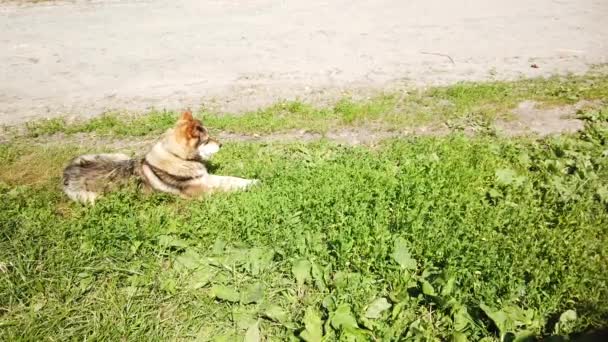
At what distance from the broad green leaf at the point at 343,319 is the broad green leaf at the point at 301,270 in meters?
0.44

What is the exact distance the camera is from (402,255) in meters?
3.27

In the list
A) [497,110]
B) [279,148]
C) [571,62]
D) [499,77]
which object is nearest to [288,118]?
[279,148]

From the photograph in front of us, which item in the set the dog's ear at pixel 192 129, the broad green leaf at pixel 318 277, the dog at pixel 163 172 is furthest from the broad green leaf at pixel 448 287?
the dog's ear at pixel 192 129

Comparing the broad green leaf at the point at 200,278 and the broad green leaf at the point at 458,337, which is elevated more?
the broad green leaf at the point at 458,337

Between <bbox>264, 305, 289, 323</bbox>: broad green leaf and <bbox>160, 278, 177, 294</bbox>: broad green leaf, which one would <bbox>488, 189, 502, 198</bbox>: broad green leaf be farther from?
<bbox>160, 278, 177, 294</bbox>: broad green leaf

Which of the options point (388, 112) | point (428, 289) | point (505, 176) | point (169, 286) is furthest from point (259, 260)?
point (388, 112)

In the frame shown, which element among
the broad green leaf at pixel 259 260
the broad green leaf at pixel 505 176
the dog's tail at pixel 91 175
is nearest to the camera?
the broad green leaf at pixel 259 260

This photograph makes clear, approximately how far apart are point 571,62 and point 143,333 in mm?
7364

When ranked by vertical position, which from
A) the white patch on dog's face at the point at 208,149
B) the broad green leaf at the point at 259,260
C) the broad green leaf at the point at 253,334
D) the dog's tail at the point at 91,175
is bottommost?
the broad green leaf at the point at 253,334

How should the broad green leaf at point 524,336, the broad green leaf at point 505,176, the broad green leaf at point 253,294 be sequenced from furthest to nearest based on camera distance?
the broad green leaf at point 505,176 → the broad green leaf at point 253,294 → the broad green leaf at point 524,336

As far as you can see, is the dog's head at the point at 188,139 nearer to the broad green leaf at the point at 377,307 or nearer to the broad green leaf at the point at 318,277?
the broad green leaf at the point at 318,277

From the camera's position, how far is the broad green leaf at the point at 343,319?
9.24 feet

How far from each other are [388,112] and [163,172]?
3.17 metres

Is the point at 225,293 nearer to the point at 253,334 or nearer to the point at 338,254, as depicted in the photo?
the point at 253,334
